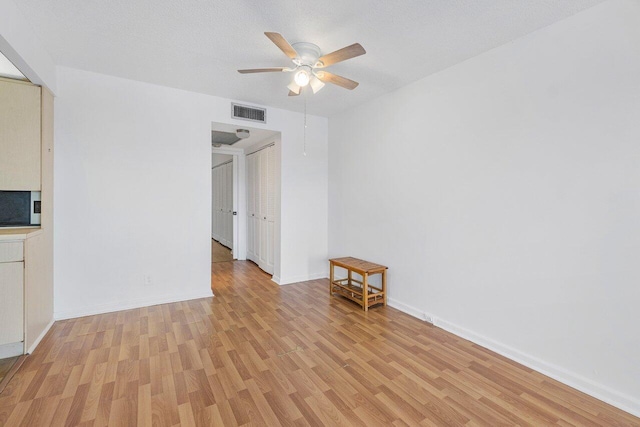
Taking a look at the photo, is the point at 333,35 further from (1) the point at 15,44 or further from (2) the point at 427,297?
(2) the point at 427,297

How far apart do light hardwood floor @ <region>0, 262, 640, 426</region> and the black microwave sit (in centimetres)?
107

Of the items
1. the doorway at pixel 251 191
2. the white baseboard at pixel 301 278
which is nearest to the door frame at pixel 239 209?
the doorway at pixel 251 191

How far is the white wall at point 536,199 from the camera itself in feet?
6.02

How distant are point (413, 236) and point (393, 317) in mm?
932

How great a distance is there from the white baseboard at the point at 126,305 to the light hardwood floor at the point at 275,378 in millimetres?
120

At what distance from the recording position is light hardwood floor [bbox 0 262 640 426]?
5.58 ft

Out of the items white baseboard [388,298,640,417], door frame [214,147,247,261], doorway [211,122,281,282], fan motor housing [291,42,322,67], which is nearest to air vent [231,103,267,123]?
doorway [211,122,281,282]

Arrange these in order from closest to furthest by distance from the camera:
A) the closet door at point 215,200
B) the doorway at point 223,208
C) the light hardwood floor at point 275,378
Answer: the light hardwood floor at point 275,378 → the doorway at point 223,208 → the closet door at point 215,200

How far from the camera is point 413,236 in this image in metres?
3.24

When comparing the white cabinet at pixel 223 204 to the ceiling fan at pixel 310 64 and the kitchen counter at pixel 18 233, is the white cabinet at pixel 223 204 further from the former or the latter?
the ceiling fan at pixel 310 64

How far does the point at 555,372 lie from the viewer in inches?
82.7

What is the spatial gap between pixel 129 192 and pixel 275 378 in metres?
2.66

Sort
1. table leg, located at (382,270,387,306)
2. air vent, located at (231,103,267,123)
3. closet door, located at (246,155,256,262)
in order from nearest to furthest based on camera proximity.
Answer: table leg, located at (382,270,387,306), air vent, located at (231,103,267,123), closet door, located at (246,155,256,262)

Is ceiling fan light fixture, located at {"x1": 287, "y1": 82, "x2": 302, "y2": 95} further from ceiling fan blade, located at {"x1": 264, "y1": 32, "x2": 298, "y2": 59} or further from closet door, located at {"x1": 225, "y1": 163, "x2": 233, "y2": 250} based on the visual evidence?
closet door, located at {"x1": 225, "y1": 163, "x2": 233, "y2": 250}
